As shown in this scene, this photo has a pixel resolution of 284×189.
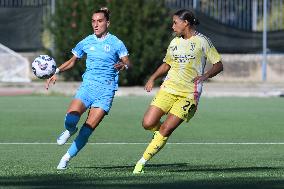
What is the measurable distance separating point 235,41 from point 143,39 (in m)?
5.46

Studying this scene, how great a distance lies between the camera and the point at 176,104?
14.4 meters

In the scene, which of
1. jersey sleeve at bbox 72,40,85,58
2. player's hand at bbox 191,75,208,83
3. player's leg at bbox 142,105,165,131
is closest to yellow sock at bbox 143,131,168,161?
player's leg at bbox 142,105,165,131

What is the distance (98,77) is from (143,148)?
4.30m

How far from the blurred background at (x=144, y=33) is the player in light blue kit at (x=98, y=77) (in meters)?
22.8

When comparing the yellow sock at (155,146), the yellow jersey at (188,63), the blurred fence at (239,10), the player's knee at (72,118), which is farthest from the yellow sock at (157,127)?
the blurred fence at (239,10)

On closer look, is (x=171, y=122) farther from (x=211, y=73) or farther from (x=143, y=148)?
(x=143, y=148)

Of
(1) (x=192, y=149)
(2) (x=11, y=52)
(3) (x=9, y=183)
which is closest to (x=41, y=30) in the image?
(2) (x=11, y=52)

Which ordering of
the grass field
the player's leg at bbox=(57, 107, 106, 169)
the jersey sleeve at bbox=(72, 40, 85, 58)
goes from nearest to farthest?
1. the grass field
2. the player's leg at bbox=(57, 107, 106, 169)
3. the jersey sleeve at bbox=(72, 40, 85, 58)

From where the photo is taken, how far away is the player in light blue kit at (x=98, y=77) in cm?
1491

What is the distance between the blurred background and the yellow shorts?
2327 centimetres

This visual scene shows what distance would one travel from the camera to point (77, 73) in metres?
39.5

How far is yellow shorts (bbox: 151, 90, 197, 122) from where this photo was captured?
1439 cm

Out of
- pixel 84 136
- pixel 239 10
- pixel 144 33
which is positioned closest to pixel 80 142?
pixel 84 136

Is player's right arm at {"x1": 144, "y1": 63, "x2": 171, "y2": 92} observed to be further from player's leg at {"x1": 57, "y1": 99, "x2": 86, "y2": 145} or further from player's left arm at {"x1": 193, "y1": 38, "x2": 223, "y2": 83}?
player's leg at {"x1": 57, "y1": 99, "x2": 86, "y2": 145}
